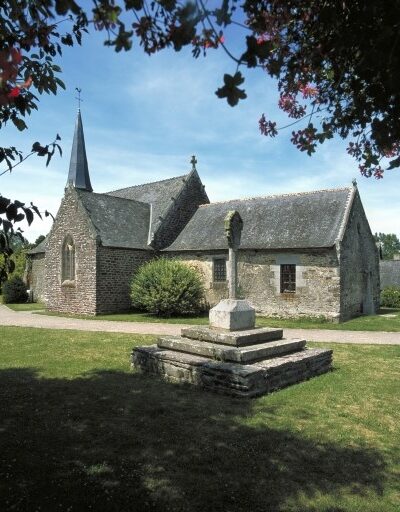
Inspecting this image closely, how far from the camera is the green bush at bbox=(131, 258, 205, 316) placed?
18188 millimetres

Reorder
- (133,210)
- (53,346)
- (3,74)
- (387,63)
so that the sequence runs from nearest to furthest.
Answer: (3,74) → (387,63) → (53,346) → (133,210)

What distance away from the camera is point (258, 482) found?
3951mm

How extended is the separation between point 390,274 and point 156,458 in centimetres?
3907

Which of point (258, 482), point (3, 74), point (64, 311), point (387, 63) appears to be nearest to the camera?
point (3, 74)

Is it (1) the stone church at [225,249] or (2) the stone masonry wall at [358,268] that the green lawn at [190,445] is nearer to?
(1) the stone church at [225,249]

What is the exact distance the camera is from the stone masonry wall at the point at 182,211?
22.2 m

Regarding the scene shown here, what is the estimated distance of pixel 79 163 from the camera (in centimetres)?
2848

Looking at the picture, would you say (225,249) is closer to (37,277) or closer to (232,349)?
(232,349)

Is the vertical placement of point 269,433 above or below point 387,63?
below

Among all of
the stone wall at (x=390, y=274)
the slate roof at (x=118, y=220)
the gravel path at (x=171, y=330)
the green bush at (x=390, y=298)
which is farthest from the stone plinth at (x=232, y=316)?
the stone wall at (x=390, y=274)

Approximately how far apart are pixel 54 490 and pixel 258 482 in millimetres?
1873

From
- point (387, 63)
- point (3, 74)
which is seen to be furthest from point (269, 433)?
point (3, 74)

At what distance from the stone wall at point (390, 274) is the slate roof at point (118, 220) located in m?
25.8

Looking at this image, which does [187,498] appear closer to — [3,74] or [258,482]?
[258,482]
